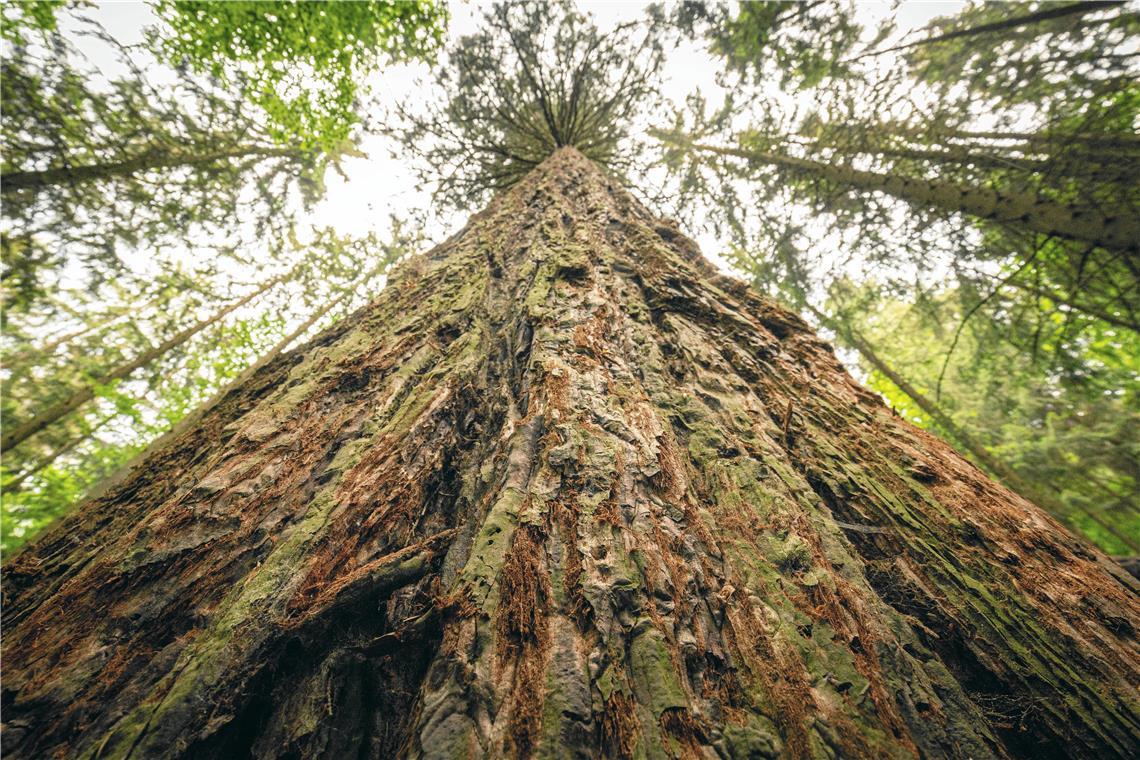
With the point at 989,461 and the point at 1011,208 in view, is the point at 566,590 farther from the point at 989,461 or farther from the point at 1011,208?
the point at 989,461

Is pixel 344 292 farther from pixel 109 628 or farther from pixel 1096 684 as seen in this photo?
pixel 1096 684

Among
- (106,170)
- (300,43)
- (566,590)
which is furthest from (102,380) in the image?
(566,590)

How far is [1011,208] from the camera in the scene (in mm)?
3699

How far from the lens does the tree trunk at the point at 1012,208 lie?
3150mm

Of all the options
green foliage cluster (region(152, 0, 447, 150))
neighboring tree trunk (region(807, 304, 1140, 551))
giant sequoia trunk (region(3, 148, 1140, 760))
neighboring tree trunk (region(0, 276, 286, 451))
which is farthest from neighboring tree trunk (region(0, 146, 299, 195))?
neighboring tree trunk (region(807, 304, 1140, 551))

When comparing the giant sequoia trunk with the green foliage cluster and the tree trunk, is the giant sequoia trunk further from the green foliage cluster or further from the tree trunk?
the green foliage cluster

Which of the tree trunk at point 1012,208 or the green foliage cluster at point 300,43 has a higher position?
the green foliage cluster at point 300,43

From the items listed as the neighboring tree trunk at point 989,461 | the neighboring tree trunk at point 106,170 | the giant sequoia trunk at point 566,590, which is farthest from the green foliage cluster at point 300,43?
the neighboring tree trunk at point 989,461

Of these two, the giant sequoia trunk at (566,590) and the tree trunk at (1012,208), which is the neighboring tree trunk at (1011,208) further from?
the giant sequoia trunk at (566,590)

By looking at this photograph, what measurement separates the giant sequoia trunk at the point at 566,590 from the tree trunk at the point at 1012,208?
2887mm

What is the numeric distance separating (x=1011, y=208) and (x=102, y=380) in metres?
13.9

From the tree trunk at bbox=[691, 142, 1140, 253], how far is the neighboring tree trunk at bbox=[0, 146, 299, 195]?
9437 mm

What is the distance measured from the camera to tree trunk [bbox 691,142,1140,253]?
124 inches

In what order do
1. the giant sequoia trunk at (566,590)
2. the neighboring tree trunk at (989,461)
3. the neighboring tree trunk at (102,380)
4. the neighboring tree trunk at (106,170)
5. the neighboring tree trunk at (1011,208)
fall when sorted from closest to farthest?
the giant sequoia trunk at (566,590)
the neighboring tree trunk at (1011,208)
the neighboring tree trunk at (106,170)
the neighboring tree trunk at (989,461)
the neighboring tree trunk at (102,380)
